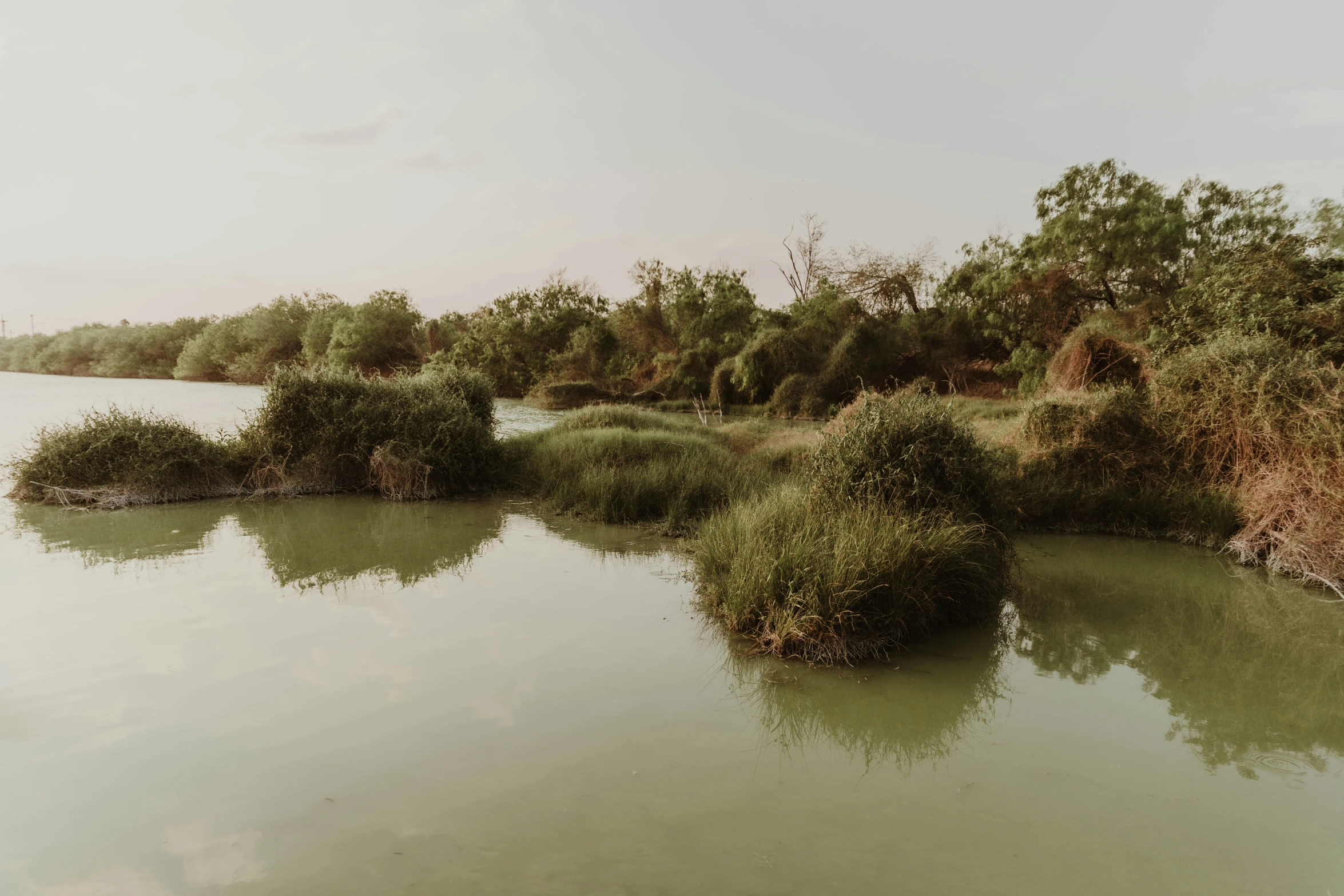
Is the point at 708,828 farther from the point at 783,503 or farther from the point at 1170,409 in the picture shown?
the point at 1170,409

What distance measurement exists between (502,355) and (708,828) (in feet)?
124

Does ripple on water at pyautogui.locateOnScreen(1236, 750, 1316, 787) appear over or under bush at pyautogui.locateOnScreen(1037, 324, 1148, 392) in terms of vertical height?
under

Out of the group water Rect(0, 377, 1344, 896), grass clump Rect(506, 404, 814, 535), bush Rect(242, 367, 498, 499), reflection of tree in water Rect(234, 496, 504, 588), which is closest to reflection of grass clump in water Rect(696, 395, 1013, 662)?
water Rect(0, 377, 1344, 896)

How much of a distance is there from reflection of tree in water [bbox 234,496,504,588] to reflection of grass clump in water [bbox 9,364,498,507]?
0.70 metres

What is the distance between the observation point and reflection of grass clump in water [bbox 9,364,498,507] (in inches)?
535

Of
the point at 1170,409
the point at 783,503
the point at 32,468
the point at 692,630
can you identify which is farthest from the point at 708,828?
the point at 32,468

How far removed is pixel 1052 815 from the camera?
4.81m

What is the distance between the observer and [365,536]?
12.1m

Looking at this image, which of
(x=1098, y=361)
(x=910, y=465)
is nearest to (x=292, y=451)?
(x=910, y=465)

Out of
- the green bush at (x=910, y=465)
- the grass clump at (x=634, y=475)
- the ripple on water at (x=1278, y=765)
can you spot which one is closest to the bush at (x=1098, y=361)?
the grass clump at (x=634, y=475)

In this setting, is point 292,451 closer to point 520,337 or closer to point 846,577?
point 846,577

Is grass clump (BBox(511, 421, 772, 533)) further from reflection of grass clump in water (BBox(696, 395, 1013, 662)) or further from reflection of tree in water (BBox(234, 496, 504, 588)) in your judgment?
reflection of grass clump in water (BBox(696, 395, 1013, 662))

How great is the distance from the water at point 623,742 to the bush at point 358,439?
5027 millimetres

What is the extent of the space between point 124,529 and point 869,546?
39.1ft
